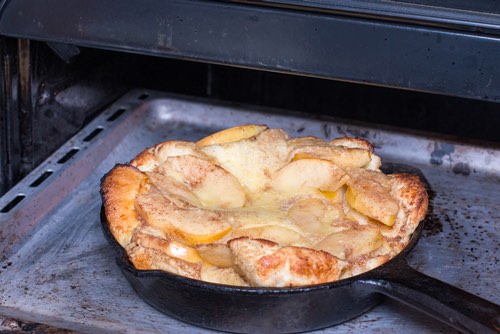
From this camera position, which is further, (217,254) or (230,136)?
(230,136)

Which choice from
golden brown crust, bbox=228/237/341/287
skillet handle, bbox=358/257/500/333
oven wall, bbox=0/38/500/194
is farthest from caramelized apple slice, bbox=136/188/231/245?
oven wall, bbox=0/38/500/194

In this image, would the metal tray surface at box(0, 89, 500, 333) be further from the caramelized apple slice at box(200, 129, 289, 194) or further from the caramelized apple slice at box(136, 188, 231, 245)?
the caramelized apple slice at box(200, 129, 289, 194)

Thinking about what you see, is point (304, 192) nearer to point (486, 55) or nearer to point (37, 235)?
point (486, 55)

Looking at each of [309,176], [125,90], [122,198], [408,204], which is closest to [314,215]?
[309,176]

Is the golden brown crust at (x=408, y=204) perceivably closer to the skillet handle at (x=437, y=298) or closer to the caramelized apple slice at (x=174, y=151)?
the skillet handle at (x=437, y=298)

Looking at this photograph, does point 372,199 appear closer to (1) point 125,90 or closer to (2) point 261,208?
(2) point 261,208

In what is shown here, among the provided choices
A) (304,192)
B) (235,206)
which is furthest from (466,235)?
(235,206)

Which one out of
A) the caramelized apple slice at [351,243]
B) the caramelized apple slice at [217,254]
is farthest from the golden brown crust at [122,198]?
the caramelized apple slice at [351,243]
